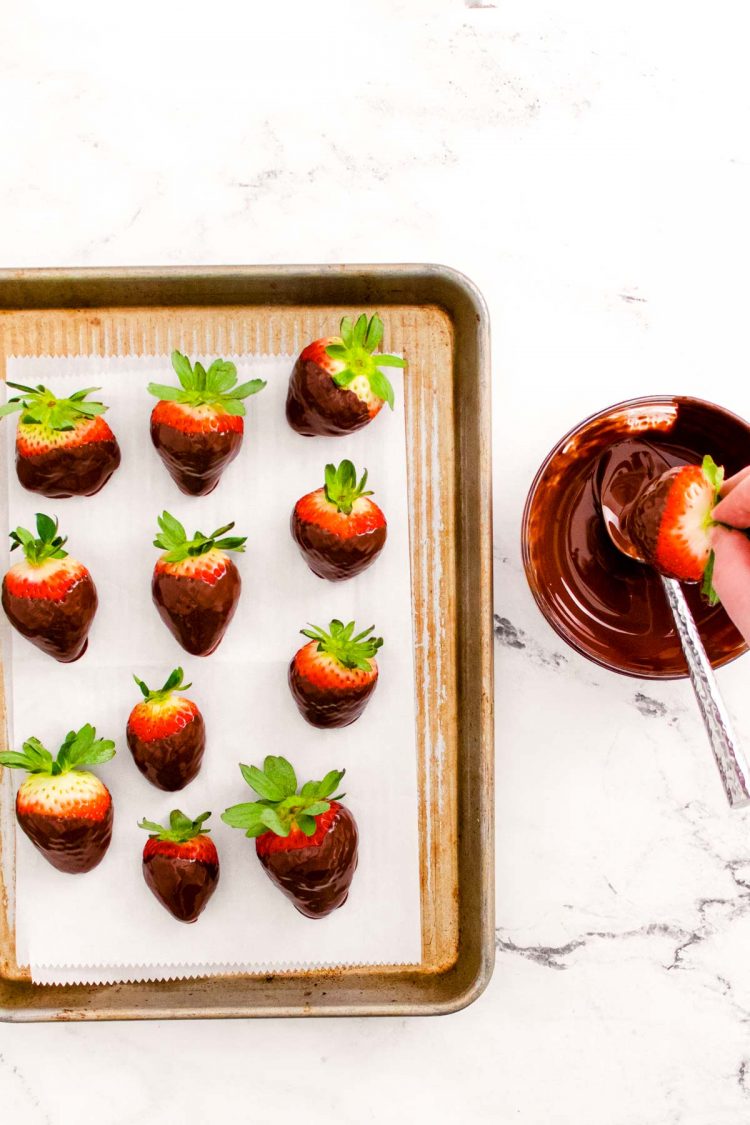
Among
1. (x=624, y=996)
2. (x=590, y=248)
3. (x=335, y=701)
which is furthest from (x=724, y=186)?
(x=624, y=996)

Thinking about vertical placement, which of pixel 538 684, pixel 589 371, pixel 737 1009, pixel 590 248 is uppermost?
pixel 590 248

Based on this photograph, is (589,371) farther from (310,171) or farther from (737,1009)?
(737,1009)

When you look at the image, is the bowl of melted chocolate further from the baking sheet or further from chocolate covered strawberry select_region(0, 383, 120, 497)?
chocolate covered strawberry select_region(0, 383, 120, 497)

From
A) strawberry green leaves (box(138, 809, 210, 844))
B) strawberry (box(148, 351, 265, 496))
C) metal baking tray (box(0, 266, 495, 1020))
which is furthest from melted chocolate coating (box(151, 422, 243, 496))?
strawberry green leaves (box(138, 809, 210, 844))

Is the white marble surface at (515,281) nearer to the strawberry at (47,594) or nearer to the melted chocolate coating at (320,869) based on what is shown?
the melted chocolate coating at (320,869)

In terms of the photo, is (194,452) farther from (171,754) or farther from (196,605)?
(171,754)
